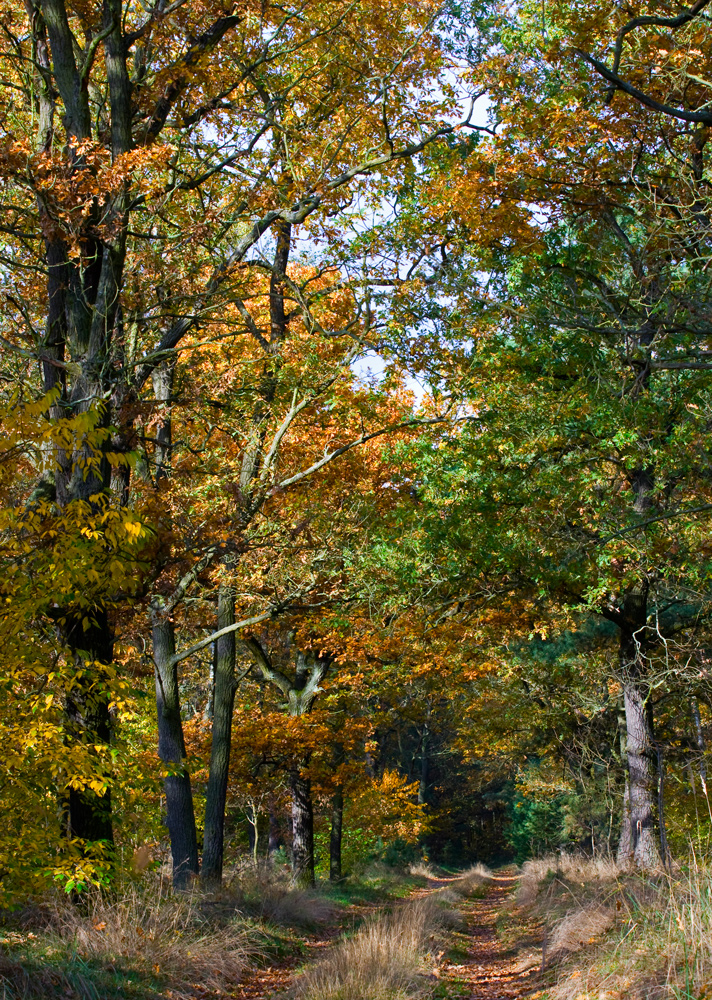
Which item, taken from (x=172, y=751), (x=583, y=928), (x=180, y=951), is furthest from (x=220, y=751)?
(x=583, y=928)

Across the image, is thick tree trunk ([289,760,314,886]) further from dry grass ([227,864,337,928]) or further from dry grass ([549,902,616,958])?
dry grass ([549,902,616,958])

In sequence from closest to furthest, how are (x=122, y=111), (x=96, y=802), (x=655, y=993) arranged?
(x=655, y=993), (x=96, y=802), (x=122, y=111)

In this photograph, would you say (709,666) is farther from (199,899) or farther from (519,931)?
(199,899)

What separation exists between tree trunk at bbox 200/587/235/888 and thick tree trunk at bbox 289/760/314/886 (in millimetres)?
4875

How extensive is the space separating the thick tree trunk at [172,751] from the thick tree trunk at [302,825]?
Result: 507 cm

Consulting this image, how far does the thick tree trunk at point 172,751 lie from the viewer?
474 inches

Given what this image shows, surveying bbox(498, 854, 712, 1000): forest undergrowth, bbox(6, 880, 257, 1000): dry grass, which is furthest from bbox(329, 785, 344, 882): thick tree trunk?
bbox(6, 880, 257, 1000): dry grass

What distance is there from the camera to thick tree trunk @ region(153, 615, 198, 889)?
1204 cm

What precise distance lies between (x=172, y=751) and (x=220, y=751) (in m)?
0.75

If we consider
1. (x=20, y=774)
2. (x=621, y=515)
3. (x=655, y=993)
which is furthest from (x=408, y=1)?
(x=655, y=993)

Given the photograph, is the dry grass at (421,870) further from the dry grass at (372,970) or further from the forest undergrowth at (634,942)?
the dry grass at (372,970)

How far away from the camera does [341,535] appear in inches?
531

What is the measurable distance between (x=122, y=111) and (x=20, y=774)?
21.9 ft

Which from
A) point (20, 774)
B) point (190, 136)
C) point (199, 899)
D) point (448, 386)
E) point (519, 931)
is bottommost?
point (519, 931)
